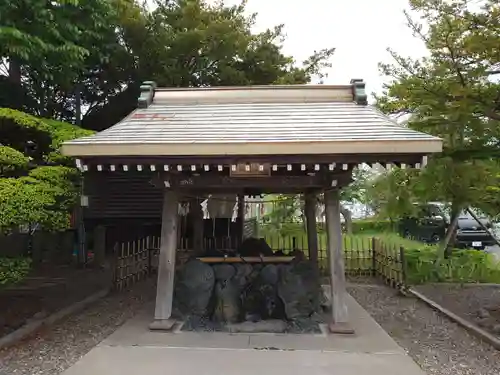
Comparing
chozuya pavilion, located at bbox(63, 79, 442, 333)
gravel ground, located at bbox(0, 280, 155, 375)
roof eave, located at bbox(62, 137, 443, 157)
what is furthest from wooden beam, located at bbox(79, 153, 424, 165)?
gravel ground, located at bbox(0, 280, 155, 375)

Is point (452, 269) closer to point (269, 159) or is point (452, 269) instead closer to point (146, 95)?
point (269, 159)

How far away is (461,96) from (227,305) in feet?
15.2

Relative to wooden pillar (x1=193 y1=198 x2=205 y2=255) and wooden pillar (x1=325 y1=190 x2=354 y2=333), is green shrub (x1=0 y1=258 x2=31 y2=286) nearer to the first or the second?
Result: wooden pillar (x1=325 y1=190 x2=354 y2=333)

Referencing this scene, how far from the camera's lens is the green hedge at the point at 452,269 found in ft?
35.4

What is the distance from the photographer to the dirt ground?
7.57 meters

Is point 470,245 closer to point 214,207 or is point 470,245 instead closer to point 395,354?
point 214,207

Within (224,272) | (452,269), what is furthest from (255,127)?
(452,269)

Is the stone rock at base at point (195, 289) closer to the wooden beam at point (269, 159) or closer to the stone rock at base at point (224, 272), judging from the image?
the stone rock at base at point (224, 272)

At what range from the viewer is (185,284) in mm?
7094

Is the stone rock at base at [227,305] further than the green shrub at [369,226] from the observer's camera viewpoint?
No

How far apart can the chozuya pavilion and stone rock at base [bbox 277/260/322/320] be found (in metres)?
0.46

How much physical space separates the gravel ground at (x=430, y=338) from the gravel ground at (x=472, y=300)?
42cm

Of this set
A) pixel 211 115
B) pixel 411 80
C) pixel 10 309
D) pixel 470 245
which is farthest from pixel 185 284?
pixel 470 245

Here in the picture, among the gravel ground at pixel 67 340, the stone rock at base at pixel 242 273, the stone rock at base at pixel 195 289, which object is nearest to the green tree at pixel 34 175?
the gravel ground at pixel 67 340
